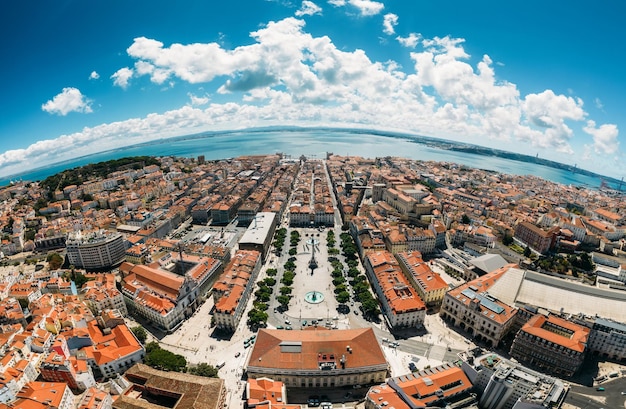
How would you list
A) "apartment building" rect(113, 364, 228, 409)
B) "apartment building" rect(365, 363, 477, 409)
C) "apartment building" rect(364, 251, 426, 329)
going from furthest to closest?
1. "apartment building" rect(364, 251, 426, 329)
2. "apartment building" rect(113, 364, 228, 409)
3. "apartment building" rect(365, 363, 477, 409)

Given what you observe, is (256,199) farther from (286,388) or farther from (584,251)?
(584,251)

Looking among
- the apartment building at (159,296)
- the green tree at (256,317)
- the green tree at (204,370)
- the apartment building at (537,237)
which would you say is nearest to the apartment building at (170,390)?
the green tree at (204,370)

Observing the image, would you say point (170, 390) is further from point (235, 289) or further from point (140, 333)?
point (235, 289)

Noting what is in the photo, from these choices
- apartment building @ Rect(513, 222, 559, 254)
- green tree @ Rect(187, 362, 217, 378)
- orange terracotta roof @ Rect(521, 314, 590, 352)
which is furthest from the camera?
apartment building @ Rect(513, 222, 559, 254)

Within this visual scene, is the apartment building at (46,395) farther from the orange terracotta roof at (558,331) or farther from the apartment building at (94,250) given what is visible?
the orange terracotta roof at (558,331)

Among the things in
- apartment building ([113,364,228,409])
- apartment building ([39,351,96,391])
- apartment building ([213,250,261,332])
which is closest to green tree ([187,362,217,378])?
apartment building ([113,364,228,409])

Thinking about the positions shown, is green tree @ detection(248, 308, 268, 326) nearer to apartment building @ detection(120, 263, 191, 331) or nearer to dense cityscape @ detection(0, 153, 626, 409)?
dense cityscape @ detection(0, 153, 626, 409)

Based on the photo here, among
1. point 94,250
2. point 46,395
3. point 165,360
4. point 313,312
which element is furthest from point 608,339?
point 94,250
